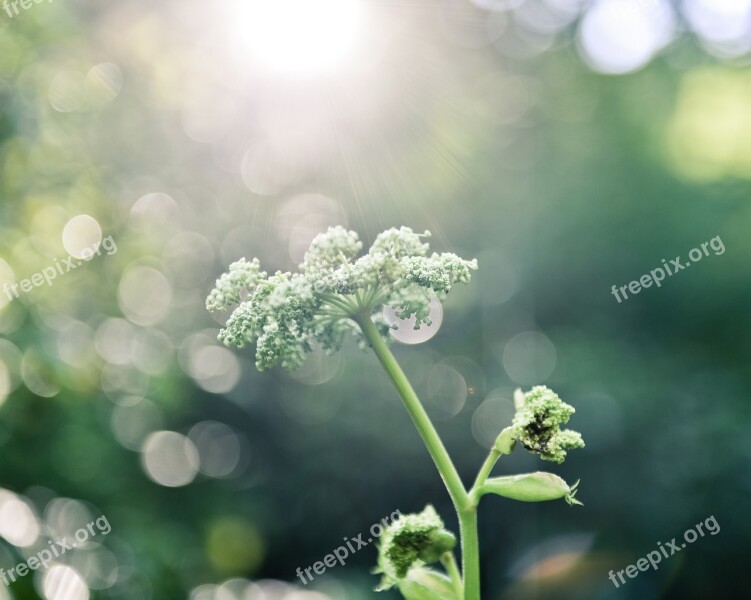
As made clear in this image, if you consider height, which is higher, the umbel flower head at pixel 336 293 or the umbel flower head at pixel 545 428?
the umbel flower head at pixel 336 293

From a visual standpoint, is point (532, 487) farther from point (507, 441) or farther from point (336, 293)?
point (336, 293)

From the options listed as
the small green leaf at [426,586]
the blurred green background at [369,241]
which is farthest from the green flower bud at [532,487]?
the blurred green background at [369,241]

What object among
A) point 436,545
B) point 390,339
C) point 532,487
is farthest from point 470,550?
point 390,339

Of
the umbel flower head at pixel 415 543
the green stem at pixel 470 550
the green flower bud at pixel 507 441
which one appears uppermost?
the green flower bud at pixel 507 441

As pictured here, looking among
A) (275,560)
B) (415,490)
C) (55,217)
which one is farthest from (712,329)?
(55,217)

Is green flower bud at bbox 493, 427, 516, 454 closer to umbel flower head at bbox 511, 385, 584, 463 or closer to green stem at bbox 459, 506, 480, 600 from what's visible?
umbel flower head at bbox 511, 385, 584, 463

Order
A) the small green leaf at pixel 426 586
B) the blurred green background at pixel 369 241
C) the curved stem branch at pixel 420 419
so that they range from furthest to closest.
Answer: the blurred green background at pixel 369 241
the small green leaf at pixel 426 586
the curved stem branch at pixel 420 419

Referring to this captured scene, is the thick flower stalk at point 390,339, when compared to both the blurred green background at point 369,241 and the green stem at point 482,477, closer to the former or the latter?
the green stem at point 482,477

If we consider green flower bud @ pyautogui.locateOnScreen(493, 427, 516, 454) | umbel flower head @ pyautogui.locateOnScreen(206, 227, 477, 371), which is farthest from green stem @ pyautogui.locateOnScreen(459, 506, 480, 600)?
umbel flower head @ pyautogui.locateOnScreen(206, 227, 477, 371)

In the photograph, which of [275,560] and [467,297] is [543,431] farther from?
[275,560]
